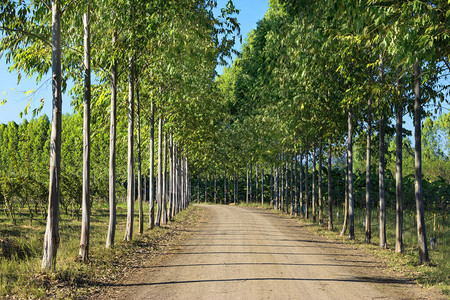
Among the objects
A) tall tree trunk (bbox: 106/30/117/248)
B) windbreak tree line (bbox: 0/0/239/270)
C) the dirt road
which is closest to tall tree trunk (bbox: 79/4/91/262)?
windbreak tree line (bbox: 0/0/239/270)

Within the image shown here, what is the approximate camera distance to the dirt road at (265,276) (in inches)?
349

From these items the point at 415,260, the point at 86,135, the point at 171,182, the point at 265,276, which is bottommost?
the point at 415,260

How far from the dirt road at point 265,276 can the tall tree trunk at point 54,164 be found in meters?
1.92

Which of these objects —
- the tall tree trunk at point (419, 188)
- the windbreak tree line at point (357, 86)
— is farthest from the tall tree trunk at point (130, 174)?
the tall tree trunk at point (419, 188)

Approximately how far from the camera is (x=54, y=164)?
10.0 m

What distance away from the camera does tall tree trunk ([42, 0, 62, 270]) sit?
9805 mm

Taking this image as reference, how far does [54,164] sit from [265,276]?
593cm

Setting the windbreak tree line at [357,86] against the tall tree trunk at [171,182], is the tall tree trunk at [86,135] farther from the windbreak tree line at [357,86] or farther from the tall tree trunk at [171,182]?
the tall tree trunk at [171,182]

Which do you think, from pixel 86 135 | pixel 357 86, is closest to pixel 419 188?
pixel 357 86

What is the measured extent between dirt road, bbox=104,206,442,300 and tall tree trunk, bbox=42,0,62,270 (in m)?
1.92

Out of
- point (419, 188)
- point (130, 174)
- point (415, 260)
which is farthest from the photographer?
point (130, 174)

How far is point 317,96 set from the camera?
19.1 meters

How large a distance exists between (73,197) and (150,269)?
25.0m

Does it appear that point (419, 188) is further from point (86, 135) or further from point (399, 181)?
point (86, 135)
